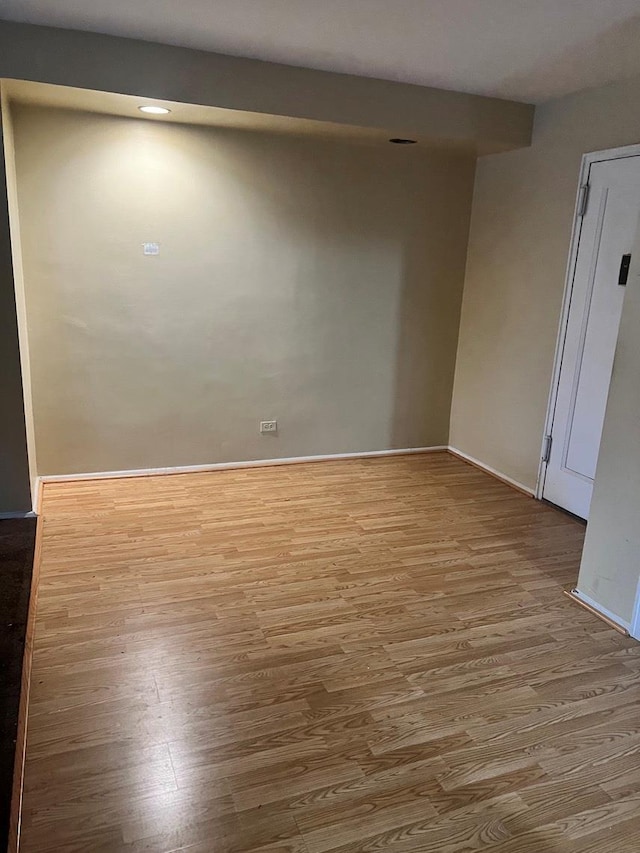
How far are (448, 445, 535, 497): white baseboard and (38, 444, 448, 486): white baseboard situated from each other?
15cm

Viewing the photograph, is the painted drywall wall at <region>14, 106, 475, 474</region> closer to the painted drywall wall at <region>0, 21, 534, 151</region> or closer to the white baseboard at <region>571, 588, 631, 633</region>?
the painted drywall wall at <region>0, 21, 534, 151</region>

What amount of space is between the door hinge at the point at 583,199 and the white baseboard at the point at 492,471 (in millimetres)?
1729

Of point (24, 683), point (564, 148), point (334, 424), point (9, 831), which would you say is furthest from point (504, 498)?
point (9, 831)

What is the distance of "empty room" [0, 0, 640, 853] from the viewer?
1.80 m

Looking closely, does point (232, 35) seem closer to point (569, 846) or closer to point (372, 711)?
point (372, 711)

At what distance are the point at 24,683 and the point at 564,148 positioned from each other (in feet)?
12.4

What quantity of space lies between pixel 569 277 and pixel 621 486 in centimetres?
156

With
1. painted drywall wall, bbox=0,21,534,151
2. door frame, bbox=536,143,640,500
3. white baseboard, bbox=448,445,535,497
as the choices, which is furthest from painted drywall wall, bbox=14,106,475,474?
door frame, bbox=536,143,640,500

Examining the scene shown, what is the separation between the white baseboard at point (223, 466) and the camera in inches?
153

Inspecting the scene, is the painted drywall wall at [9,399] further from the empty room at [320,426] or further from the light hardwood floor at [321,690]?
the light hardwood floor at [321,690]

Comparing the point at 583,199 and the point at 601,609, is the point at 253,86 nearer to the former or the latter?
the point at 583,199

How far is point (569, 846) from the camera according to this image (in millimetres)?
1585

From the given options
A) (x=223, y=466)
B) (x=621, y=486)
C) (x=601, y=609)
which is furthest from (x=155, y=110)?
(x=601, y=609)

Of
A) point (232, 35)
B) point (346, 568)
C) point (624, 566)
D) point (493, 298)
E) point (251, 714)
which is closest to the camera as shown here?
point (251, 714)
